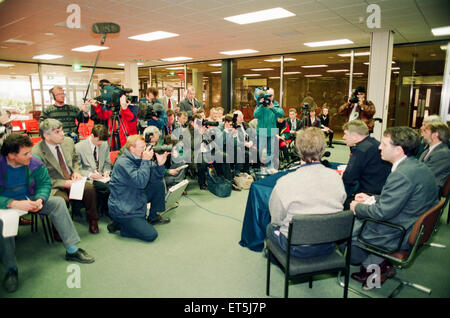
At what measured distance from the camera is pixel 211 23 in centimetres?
537

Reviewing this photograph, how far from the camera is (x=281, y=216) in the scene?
1838 mm

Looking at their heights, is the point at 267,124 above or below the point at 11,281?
above

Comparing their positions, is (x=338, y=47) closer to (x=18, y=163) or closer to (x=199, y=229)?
(x=199, y=229)

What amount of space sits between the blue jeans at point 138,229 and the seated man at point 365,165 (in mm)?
2031

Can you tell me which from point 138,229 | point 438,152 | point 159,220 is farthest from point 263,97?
point 138,229

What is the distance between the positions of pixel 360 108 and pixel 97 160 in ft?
13.3

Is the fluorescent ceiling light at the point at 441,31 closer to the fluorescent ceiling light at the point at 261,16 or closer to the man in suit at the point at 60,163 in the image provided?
the fluorescent ceiling light at the point at 261,16

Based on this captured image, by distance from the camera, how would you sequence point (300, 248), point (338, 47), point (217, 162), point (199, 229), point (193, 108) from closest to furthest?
point (300, 248)
point (199, 229)
point (217, 162)
point (193, 108)
point (338, 47)

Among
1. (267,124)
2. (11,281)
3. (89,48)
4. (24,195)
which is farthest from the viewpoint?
(89,48)

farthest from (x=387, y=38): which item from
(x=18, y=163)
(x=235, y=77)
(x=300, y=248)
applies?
(x=18, y=163)

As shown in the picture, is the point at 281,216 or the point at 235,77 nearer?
the point at 281,216

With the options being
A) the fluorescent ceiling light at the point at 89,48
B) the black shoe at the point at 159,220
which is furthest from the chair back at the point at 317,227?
the fluorescent ceiling light at the point at 89,48

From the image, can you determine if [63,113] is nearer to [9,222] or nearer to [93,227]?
[93,227]

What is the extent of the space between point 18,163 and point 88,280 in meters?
1.16
